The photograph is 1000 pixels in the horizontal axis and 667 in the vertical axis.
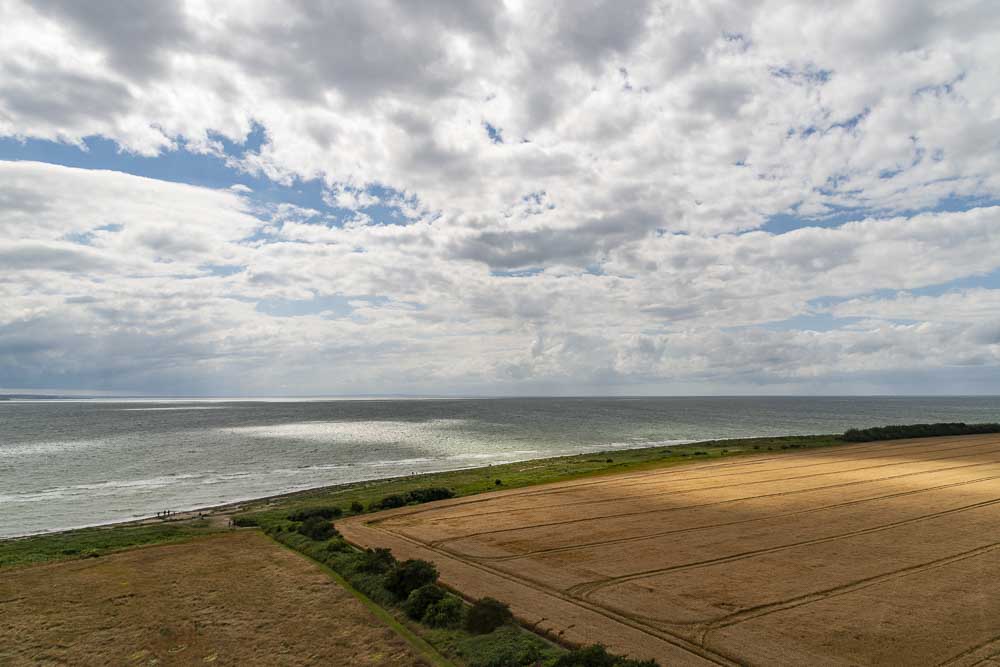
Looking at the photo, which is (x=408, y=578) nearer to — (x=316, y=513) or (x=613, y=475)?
(x=316, y=513)

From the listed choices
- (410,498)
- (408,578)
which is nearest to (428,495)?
(410,498)

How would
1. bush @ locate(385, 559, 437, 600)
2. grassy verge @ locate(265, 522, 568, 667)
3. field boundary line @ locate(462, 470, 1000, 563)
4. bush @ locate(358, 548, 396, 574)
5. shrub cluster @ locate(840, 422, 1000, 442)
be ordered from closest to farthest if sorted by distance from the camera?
grassy verge @ locate(265, 522, 568, 667)
bush @ locate(385, 559, 437, 600)
bush @ locate(358, 548, 396, 574)
field boundary line @ locate(462, 470, 1000, 563)
shrub cluster @ locate(840, 422, 1000, 442)

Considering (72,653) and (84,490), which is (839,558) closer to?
(72,653)

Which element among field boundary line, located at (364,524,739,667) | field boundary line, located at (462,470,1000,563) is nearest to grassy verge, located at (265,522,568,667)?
field boundary line, located at (364,524,739,667)

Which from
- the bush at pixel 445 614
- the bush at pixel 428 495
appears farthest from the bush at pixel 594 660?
the bush at pixel 428 495

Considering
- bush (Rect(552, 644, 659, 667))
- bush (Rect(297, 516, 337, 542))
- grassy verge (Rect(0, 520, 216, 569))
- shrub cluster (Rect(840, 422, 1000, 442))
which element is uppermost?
shrub cluster (Rect(840, 422, 1000, 442))

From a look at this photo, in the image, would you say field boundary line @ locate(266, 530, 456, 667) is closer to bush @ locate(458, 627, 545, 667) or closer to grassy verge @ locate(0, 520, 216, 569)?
bush @ locate(458, 627, 545, 667)

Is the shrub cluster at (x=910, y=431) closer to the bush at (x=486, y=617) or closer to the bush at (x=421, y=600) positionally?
the bush at (x=486, y=617)
